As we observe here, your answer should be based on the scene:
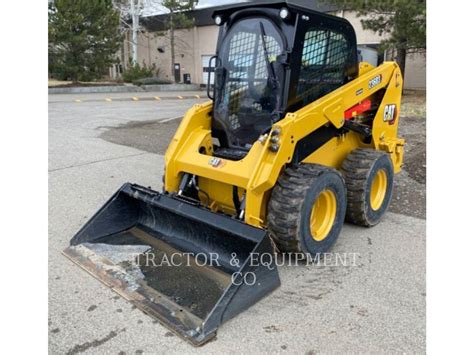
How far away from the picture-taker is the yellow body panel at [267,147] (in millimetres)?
3412

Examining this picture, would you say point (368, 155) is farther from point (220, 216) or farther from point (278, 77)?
point (220, 216)

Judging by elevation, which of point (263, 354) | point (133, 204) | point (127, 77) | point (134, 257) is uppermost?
point (127, 77)

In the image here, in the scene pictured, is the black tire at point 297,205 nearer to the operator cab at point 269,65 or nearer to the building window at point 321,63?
the operator cab at point 269,65

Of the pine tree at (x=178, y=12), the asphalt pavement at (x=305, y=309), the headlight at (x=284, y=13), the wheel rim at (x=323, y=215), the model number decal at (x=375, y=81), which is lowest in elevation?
the asphalt pavement at (x=305, y=309)

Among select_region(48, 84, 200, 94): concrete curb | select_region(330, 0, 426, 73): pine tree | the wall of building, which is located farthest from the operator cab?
the wall of building

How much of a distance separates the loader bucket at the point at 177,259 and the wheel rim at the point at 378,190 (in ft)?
6.19

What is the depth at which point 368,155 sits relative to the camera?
4.36 meters

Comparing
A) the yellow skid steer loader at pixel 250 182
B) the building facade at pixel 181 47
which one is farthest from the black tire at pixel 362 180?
the building facade at pixel 181 47

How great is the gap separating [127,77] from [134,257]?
2291cm

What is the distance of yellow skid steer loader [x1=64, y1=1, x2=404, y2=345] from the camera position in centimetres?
320

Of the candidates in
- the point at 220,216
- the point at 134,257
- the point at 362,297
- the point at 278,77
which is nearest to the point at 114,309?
the point at 134,257

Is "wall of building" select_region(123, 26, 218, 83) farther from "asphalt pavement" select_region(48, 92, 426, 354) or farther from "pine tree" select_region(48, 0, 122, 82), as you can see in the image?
"asphalt pavement" select_region(48, 92, 426, 354)

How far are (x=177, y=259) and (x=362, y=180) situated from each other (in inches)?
77.7

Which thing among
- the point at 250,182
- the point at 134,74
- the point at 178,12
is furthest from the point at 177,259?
the point at 178,12
